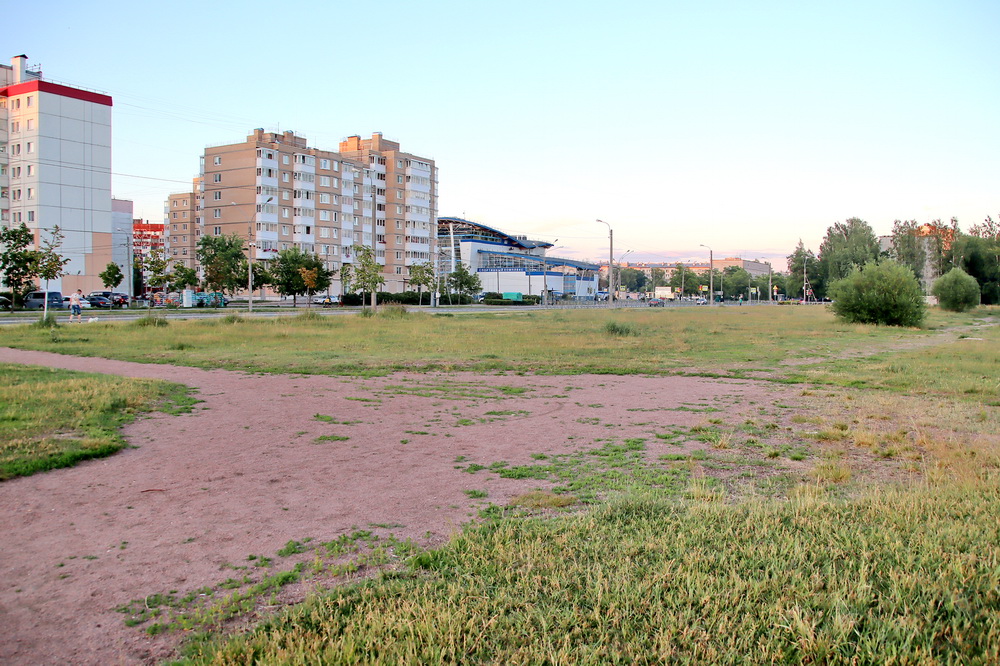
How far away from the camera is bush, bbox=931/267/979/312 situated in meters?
72.0

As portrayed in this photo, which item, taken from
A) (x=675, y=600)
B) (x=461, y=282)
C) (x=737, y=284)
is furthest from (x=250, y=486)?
(x=737, y=284)

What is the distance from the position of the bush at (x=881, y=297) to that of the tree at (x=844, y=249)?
178ft

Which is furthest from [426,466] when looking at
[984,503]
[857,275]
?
[857,275]

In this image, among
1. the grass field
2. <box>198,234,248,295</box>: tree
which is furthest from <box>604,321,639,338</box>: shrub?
<box>198,234,248,295</box>: tree

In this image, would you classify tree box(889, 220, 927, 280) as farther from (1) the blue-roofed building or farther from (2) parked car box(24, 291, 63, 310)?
(2) parked car box(24, 291, 63, 310)

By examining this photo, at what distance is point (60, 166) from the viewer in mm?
77000

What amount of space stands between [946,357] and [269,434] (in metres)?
22.3

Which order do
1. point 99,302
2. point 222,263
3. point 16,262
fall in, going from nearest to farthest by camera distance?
1. point 16,262
2. point 99,302
3. point 222,263

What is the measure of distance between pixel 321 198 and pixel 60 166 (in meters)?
36.0

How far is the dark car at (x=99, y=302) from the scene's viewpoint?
2399 inches

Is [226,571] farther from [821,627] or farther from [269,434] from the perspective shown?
[269,434]

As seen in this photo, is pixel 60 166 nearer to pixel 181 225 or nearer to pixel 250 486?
pixel 181 225

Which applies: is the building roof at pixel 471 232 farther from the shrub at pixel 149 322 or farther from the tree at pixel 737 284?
the shrub at pixel 149 322

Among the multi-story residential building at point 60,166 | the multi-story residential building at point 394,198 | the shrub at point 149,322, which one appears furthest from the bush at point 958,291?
the multi-story residential building at point 60,166
